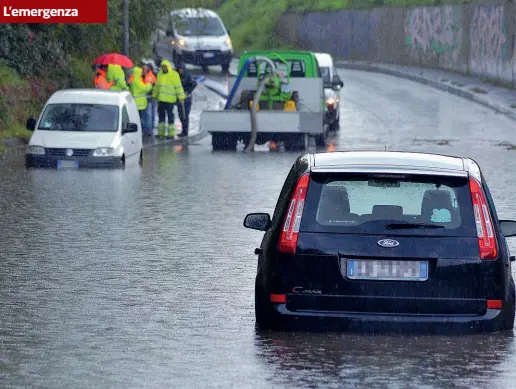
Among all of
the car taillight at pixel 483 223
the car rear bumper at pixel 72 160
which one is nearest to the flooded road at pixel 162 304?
the car taillight at pixel 483 223

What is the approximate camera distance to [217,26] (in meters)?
56.2

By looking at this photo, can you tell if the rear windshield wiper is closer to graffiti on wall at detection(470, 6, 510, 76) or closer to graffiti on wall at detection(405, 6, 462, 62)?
graffiti on wall at detection(470, 6, 510, 76)

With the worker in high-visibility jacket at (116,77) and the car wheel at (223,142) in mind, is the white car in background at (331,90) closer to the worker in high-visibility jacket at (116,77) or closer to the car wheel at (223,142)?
the car wheel at (223,142)

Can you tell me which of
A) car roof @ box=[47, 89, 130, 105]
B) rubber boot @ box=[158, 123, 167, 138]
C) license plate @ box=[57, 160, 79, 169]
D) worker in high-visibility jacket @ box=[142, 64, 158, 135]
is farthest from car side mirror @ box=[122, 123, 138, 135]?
rubber boot @ box=[158, 123, 167, 138]

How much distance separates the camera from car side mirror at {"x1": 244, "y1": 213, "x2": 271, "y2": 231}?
1004 cm

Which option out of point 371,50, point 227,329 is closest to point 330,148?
point 227,329

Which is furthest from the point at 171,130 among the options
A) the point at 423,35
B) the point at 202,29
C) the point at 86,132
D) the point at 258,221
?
the point at 423,35

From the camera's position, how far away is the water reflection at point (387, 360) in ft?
27.0

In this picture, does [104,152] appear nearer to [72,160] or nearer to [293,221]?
[72,160]

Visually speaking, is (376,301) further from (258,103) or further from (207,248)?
(258,103)

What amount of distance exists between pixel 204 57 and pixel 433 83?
27.3 ft

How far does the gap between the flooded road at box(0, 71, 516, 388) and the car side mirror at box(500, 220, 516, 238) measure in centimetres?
76

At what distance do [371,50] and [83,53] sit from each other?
27527 mm

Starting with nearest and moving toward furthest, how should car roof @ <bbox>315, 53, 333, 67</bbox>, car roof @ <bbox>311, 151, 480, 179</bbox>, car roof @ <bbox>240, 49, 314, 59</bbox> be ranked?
1. car roof @ <bbox>311, 151, 480, 179</bbox>
2. car roof @ <bbox>240, 49, 314, 59</bbox>
3. car roof @ <bbox>315, 53, 333, 67</bbox>
